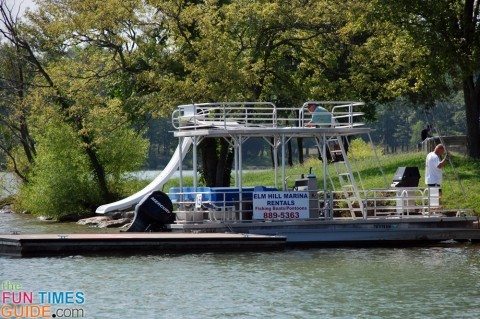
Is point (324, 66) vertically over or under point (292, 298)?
over

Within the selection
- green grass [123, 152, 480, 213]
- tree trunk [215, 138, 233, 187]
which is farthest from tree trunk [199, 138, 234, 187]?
green grass [123, 152, 480, 213]

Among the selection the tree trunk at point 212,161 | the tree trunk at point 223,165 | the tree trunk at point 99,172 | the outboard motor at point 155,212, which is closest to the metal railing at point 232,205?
the outboard motor at point 155,212

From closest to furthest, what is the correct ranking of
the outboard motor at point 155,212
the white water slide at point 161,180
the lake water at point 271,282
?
1. the lake water at point 271,282
2. the outboard motor at point 155,212
3. the white water slide at point 161,180

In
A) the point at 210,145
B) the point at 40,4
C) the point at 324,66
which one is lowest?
the point at 210,145

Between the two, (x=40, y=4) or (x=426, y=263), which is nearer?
(x=426, y=263)

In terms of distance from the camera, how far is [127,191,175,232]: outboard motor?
30188mm

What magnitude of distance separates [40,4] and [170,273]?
23913mm

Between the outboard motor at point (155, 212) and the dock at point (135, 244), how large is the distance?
1.50m

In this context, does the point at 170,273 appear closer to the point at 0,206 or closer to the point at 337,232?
the point at 337,232

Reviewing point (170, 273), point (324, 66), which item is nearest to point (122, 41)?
point (324, 66)

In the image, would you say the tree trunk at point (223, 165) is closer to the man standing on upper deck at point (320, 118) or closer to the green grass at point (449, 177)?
the green grass at point (449, 177)

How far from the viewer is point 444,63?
128 ft

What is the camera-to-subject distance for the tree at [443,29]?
127 feet

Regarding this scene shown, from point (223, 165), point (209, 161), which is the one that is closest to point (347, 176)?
point (223, 165)
